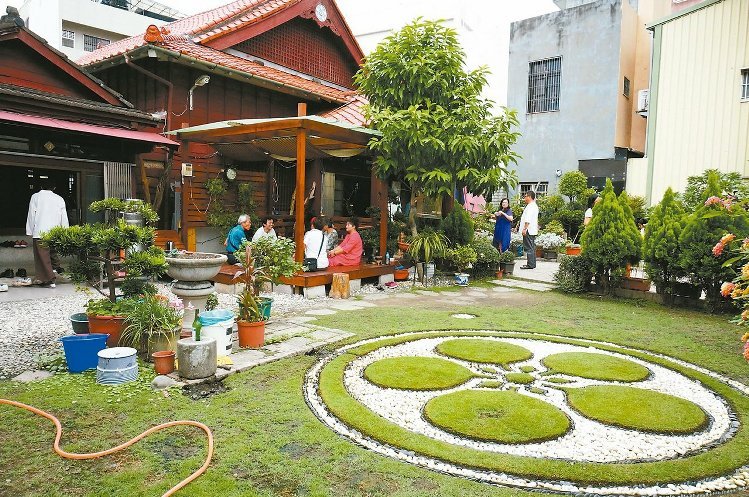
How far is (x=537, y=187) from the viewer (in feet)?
66.8

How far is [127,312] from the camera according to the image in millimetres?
5027

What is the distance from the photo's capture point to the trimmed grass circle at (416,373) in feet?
15.4

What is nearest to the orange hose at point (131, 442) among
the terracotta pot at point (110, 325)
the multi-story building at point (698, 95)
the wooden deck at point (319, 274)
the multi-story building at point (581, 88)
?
the terracotta pot at point (110, 325)

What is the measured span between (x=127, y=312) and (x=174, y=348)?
57 cm

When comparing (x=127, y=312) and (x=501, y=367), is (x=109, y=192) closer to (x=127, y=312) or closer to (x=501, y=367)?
(x=127, y=312)

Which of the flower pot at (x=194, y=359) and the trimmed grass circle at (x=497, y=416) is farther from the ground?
the flower pot at (x=194, y=359)

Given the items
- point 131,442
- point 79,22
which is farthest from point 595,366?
point 79,22

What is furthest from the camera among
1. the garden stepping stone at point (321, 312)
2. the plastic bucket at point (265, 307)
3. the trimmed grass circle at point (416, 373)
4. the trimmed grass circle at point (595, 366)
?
the garden stepping stone at point (321, 312)

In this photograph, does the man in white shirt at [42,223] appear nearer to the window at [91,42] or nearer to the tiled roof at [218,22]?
the tiled roof at [218,22]

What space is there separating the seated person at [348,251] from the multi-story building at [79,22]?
78.8ft

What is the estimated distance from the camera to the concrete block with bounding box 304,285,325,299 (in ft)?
29.0

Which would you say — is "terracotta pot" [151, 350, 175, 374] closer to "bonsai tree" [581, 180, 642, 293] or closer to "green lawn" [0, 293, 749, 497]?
"green lawn" [0, 293, 749, 497]

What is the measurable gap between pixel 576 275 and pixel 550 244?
6.01m

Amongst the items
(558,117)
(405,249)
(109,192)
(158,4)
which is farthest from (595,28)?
(158,4)
